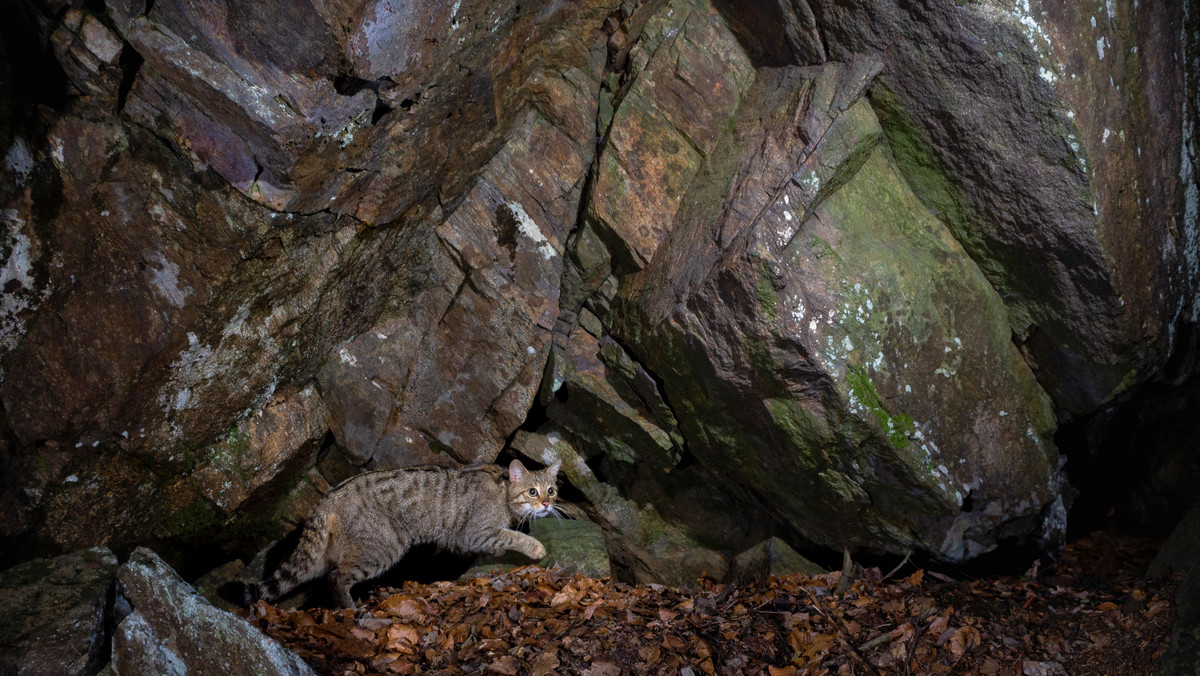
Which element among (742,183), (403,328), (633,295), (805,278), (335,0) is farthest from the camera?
(403,328)

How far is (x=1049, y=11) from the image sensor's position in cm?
511

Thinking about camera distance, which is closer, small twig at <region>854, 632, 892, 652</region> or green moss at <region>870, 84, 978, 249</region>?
small twig at <region>854, 632, 892, 652</region>

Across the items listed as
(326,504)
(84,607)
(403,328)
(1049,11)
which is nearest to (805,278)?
(1049,11)

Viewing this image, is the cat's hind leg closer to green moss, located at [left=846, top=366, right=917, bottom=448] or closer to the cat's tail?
the cat's tail

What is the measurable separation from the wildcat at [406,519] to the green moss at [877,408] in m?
3.20

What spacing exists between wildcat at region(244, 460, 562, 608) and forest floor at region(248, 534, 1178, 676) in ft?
1.34

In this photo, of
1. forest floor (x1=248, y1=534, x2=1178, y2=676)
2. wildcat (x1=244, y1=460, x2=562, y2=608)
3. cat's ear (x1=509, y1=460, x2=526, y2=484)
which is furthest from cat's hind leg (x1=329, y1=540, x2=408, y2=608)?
cat's ear (x1=509, y1=460, x2=526, y2=484)

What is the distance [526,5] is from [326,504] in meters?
4.94

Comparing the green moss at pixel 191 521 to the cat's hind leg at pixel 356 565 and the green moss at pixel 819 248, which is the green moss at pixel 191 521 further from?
the green moss at pixel 819 248

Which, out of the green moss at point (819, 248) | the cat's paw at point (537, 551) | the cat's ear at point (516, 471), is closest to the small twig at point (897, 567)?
the green moss at point (819, 248)

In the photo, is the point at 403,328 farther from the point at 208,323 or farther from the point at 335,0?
the point at 335,0

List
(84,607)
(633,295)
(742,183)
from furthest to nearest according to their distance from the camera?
(633,295) < (742,183) < (84,607)

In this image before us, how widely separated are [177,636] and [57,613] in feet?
2.66

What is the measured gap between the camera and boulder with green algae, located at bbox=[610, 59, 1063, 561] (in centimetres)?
542
